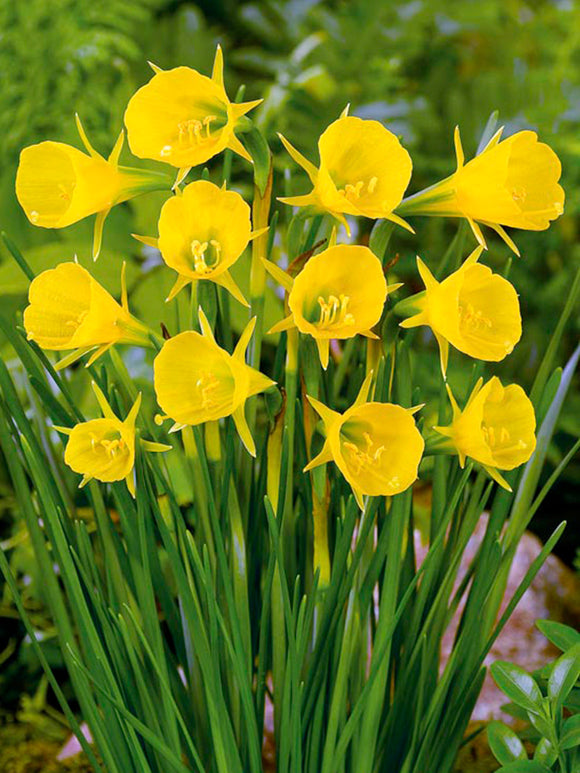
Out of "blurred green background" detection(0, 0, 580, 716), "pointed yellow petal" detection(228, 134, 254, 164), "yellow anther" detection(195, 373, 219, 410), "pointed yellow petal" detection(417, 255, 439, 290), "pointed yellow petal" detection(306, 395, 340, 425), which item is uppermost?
"pointed yellow petal" detection(228, 134, 254, 164)

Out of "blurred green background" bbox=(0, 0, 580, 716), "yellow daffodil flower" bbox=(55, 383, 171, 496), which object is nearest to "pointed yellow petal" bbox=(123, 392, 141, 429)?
"yellow daffodil flower" bbox=(55, 383, 171, 496)

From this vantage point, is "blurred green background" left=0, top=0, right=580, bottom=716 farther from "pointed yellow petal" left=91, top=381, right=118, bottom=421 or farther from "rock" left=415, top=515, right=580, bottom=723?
"pointed yellow petal" left=91, top=381, right=118, bottom=421

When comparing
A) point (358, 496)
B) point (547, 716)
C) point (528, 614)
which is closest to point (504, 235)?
point (358, 496)

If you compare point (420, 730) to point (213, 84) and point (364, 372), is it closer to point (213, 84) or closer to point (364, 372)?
point (364, 372)

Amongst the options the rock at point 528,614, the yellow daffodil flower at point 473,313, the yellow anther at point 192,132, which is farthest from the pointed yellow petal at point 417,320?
the rock at point 528,614

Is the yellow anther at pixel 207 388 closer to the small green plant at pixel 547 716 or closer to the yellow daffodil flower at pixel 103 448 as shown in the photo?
the yellow daffodil flower at pixel 103 448

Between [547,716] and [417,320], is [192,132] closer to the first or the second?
[417,320]

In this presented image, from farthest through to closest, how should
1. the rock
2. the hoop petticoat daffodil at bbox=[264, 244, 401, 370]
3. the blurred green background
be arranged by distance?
the blurred green background
the rock
the hoop petticoat daffodil at bbox=[264, 244, 401, 370]
